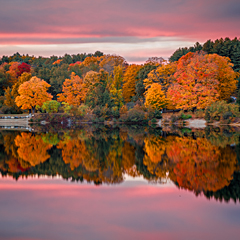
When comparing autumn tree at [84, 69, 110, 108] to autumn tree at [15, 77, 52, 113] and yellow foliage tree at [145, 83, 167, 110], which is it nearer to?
yellow foliage tree at [145, 83, 167, 110]

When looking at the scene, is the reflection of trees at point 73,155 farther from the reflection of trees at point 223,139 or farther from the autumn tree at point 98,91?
the autumn tree at point 98,91

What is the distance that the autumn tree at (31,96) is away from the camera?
5325 cm

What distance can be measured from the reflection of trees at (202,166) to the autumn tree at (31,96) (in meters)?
40.0

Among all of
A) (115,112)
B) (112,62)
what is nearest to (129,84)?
(112,62)

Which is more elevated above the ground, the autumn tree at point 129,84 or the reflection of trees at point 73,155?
the autumn tree at point 129,84

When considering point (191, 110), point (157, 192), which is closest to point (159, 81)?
point (191, 110)

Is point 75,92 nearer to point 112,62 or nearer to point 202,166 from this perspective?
point 112,62

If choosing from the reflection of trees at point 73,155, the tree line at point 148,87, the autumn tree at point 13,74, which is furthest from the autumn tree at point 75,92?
the reflection of trees at point 73,155

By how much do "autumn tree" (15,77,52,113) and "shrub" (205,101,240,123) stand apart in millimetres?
28719

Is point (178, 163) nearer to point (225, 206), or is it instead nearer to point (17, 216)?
point (225, 206)

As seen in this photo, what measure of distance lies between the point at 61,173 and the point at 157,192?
4489mm

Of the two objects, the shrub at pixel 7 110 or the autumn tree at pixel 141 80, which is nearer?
the autumn tree at pixel 141 80

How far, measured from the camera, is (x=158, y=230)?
671cm

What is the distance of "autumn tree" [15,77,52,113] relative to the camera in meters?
53.2
